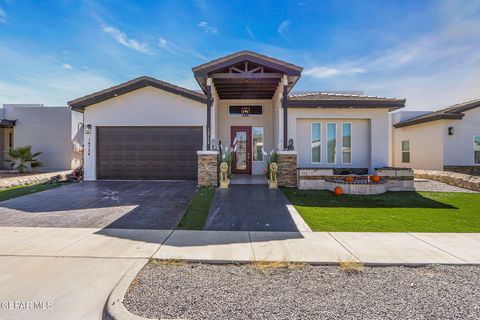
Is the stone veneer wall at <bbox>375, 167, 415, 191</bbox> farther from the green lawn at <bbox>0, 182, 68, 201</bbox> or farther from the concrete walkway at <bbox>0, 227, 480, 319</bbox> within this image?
the green lawn at <bbox>0, 182, 68, 201</bbox>

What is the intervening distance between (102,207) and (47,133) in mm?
13397

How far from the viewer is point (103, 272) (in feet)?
11.8

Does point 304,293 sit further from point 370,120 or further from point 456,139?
point 456,139

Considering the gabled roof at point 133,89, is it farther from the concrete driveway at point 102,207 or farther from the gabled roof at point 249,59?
the concrete driveway at point 102,207

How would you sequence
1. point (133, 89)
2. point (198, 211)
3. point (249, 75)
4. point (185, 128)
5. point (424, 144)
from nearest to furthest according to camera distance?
1. point (198, 211)
2. point (249, 75)
3. point (133, 89)
4. point (185, 128)
5. point (424, 144)

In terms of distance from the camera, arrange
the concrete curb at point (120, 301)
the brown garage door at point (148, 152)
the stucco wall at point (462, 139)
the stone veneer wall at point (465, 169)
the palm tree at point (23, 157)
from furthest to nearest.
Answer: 1. the palm tree at point (23, 157)
2. the stucco wall at point (462, 139)
3. the stone veneer wall at point (465, 169)
4. the brown garage door at point (148, 152)
5. the concrete curb at point (120, 301)

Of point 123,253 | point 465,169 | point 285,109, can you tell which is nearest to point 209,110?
point 285,109

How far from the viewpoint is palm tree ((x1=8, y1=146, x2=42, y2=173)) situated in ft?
49.9

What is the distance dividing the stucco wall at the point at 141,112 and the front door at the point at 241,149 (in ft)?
7.25

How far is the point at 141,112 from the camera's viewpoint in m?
12.6

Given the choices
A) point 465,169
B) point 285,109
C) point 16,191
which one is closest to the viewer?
point 16,191

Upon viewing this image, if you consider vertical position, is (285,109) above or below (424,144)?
above

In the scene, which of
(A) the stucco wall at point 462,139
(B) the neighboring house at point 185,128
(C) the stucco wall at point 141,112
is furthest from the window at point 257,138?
(A) the stucco wall at point 462,139

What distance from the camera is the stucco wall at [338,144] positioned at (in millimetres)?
12406
